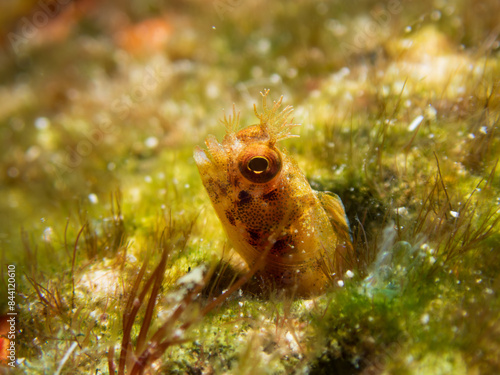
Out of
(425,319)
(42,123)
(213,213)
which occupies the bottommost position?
(425,319)

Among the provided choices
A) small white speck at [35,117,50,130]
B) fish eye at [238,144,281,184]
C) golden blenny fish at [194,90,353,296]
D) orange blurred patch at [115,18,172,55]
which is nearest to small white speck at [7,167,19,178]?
small white speck at [35,117,50,130]

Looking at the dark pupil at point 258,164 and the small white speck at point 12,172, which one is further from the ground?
the small white speck at point 12,172

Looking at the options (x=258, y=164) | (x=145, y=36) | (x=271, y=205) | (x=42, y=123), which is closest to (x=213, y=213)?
(x=271, y=205)

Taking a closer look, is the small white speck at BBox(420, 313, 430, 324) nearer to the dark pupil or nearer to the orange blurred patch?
the dark pupil

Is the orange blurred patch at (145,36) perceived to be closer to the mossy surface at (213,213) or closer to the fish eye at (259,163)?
the mossy surface at (213,213)

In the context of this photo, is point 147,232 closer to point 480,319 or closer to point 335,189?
point 335,189

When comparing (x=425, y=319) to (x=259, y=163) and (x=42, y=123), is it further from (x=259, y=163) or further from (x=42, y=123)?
(x=42, y=123)

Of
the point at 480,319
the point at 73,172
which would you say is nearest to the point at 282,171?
the point at 480,319

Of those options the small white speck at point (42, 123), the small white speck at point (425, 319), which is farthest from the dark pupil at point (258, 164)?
the small white speck at point (42, 123)
